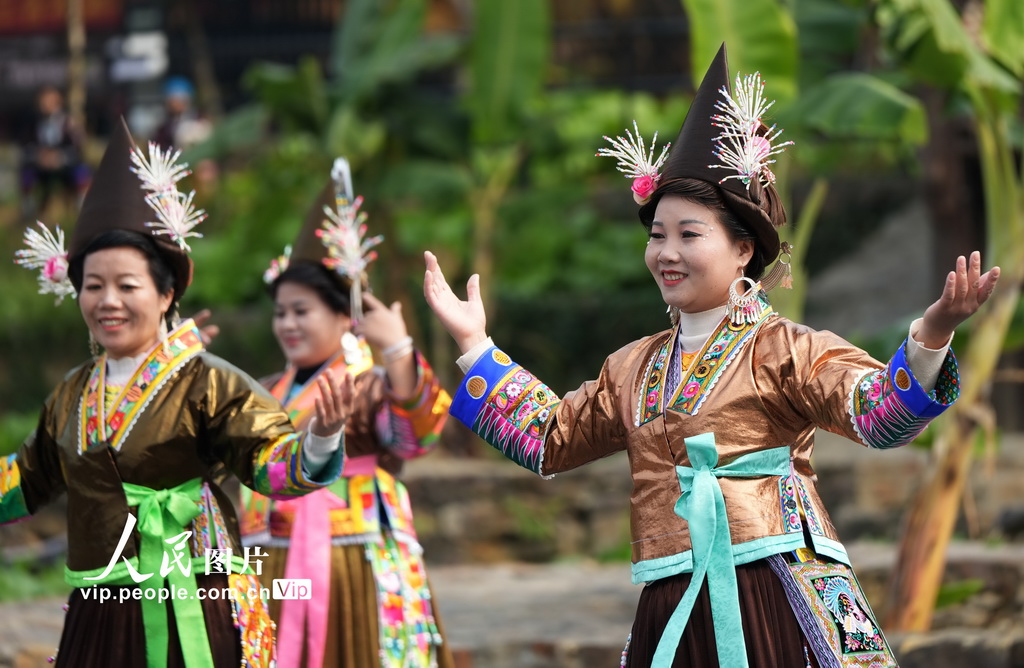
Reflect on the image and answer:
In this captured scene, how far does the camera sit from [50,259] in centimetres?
394

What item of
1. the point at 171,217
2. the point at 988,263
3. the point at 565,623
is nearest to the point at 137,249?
the point at 171,217

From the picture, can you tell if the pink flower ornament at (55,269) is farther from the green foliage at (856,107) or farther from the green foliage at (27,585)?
the green foliage at (27,585)

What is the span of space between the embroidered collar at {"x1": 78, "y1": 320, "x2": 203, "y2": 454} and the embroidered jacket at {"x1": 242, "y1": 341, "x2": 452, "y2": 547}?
75cm

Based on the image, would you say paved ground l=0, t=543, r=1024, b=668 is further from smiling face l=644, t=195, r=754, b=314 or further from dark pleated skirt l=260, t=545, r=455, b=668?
smiling face l=644, t=195, r=754, b=314

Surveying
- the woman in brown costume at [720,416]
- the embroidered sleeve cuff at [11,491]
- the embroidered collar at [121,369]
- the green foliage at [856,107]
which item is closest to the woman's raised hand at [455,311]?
the woman in brown costume at [720,416]

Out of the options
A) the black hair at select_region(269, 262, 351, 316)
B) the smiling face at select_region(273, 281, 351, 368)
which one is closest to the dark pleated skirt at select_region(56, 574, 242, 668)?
the smiling face at select_region(273, 281, 351, 368)

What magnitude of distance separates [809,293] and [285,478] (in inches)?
391

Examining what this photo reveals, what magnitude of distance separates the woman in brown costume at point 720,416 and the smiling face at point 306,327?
139 centimetres

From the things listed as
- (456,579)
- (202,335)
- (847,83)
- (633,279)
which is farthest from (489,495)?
(202,335)

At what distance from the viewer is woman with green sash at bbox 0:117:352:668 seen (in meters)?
3.52

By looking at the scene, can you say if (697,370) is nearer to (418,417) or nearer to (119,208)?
(418,417)

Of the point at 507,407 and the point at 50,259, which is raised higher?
the point at 50,259

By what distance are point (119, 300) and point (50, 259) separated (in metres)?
0.41

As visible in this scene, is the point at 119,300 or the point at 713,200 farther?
the point at 119,300
